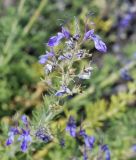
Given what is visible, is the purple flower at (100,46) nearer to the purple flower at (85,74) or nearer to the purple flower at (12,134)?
the purple flower at (85,74)

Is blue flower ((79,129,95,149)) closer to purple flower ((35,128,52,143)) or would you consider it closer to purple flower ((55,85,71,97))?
purple flower ((35,128,52,143))

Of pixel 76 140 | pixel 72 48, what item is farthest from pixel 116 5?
pixel 72 48

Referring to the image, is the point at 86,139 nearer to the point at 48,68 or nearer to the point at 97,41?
the point at 48,68

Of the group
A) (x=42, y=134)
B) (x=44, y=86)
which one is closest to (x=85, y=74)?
(x=42, y=134)

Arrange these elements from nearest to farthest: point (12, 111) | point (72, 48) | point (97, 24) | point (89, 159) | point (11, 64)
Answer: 1. point (72, 48)
2. point (89, 159)
3. point (12, 111)
4. point (11, 64)
5. point (97, 24)

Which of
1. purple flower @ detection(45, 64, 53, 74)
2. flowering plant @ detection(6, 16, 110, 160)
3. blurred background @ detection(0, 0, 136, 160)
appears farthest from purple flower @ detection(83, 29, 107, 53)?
blurred background @ detection(0, 0, 136, 160)

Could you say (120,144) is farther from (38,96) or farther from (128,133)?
(38,96)

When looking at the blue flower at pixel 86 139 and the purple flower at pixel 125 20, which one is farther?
the purple flower at pixel 125 20

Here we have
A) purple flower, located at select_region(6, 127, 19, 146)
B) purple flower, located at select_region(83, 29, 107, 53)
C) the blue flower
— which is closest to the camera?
purple flower, located at select_region(83, 29, 107, 53)

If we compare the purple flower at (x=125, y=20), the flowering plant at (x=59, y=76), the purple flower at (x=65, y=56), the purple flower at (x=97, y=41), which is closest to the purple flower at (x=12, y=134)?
the flowering plant at (x=59, y=76)

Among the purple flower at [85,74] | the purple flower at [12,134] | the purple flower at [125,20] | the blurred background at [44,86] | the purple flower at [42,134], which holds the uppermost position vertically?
the purple flower at [125,20]

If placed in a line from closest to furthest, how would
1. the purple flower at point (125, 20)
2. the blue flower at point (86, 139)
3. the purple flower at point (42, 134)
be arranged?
the purple flower at point (42, 134)
the blue flower at point (86, 139)
the purple flower at point (125, 20)
